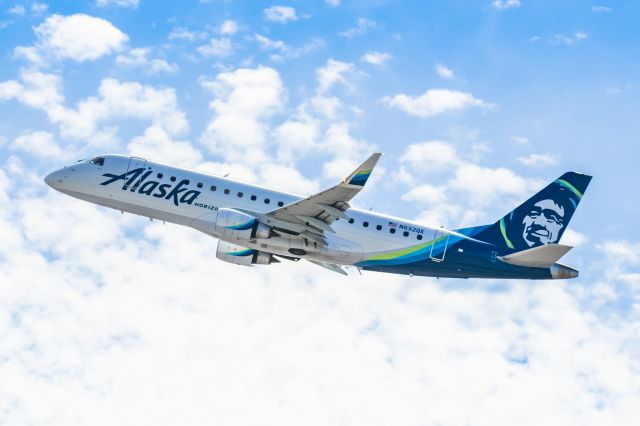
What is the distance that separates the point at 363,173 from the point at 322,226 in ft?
19.3

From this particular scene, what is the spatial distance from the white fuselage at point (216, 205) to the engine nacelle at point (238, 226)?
1058mm

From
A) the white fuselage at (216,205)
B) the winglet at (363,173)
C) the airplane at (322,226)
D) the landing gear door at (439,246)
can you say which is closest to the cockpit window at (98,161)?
the airplane at (322,226)

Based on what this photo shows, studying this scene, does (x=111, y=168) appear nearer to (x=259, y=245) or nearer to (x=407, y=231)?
(x=259, y=245)

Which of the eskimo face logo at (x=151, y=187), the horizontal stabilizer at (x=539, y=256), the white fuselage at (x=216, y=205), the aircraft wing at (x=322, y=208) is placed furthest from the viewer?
the eskimo face logo at (x=151, y=187)

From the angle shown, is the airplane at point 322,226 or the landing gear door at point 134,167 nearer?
the airplane at point 322,226

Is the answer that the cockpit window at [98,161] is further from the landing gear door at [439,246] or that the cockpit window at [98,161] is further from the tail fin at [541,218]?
the tail fin at [541,218]

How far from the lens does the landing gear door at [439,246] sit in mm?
55250

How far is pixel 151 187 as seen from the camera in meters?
55.2

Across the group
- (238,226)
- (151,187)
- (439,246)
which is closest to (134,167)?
(151,187)

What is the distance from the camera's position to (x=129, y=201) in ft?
182

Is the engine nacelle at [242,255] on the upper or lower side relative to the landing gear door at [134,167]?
lower

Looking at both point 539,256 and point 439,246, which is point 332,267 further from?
point 539,256

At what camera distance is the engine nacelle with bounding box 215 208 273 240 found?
52.2m

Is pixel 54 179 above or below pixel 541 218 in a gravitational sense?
below
